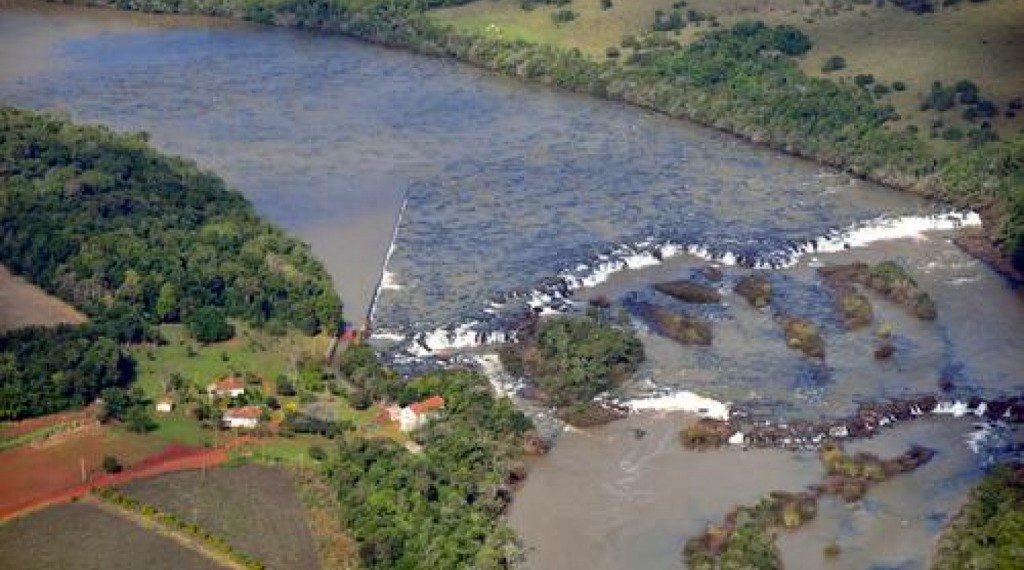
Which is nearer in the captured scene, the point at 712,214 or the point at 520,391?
the point at 520,391

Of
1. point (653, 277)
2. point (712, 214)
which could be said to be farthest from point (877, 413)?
point (712, 214)

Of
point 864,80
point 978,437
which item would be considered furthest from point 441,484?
point 864,80

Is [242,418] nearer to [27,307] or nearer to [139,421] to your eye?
[139,421]

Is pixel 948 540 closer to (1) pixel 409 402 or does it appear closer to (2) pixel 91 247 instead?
(1) pixel 409 402

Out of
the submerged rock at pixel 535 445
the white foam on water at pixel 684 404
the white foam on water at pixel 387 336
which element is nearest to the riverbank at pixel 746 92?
the white foam on water at pixel 684 404

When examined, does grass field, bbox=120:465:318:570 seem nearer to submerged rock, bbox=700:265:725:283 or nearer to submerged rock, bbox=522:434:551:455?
submerged rock, bbox=522:434:551:455

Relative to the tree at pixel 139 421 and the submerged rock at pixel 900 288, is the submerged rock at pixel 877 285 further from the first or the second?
the tree at pixel 139 421
